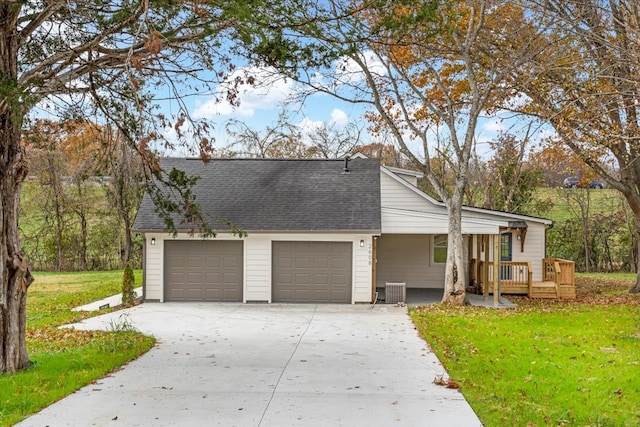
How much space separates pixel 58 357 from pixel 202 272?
8.12 meters

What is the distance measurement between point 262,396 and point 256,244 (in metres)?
9.94

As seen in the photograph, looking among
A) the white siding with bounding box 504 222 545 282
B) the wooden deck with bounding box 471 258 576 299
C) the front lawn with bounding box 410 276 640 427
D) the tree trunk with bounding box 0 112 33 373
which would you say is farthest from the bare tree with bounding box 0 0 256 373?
the white siding with bounding box 504 222 545 282

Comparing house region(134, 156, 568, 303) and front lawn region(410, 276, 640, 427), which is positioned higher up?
house region(134, 156, 568, 303)

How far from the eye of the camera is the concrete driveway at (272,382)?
5630 mm

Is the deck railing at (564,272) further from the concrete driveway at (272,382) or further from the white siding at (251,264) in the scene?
the concrete driveway at (272,382)

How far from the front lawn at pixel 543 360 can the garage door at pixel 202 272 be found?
5118 millimetres

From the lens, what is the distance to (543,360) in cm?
826

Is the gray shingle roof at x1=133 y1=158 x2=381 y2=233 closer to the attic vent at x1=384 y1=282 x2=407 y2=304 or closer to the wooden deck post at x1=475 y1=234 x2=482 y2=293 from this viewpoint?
the attic vent at x1=384 y1=282 x2=407 y2=304

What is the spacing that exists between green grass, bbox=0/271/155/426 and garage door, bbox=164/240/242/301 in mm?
2657

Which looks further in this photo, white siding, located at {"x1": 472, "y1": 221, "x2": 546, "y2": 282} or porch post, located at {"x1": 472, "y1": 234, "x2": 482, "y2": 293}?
white siding, located at {"x1": 472, "y1": 221, "x2": 546, "y2": 282}

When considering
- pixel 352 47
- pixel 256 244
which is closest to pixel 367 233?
pixel 256 244

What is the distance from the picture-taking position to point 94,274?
24688mm

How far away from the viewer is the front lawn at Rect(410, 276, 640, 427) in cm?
584

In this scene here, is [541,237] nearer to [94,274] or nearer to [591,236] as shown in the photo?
[591,236]
